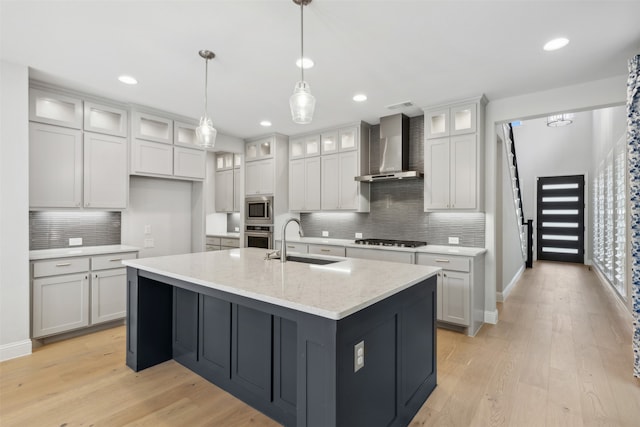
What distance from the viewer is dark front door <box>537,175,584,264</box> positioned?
840cm

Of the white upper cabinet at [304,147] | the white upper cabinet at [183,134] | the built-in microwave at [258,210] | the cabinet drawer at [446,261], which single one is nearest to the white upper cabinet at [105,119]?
the white upper cabinet at [183,134]

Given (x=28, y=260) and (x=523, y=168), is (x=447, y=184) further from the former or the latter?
(x=523, y=168)

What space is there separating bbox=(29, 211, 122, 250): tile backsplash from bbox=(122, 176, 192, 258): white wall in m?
0.15

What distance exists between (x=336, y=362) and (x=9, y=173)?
3.45 m

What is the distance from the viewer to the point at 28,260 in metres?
3.01

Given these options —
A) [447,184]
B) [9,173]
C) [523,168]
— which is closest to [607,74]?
[447,184]

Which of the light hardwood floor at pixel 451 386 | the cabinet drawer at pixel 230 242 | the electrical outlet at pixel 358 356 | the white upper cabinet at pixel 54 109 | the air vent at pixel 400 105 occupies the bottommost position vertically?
the light hardwood floor at pixel 451 386

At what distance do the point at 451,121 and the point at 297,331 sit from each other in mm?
3366

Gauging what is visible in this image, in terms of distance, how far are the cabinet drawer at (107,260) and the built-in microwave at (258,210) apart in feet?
7.14

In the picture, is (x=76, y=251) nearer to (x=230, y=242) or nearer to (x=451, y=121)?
(x=230, y=242)

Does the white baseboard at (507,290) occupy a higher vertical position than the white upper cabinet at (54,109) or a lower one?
lower

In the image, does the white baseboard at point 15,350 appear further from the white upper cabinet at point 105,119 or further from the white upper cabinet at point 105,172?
the white upper cabinet at point 105,119

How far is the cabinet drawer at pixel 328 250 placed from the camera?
4.53 metres

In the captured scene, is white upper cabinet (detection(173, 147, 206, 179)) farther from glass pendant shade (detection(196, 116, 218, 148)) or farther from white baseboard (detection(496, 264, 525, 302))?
white baseboard (detection(496, 264, 525, 302))
